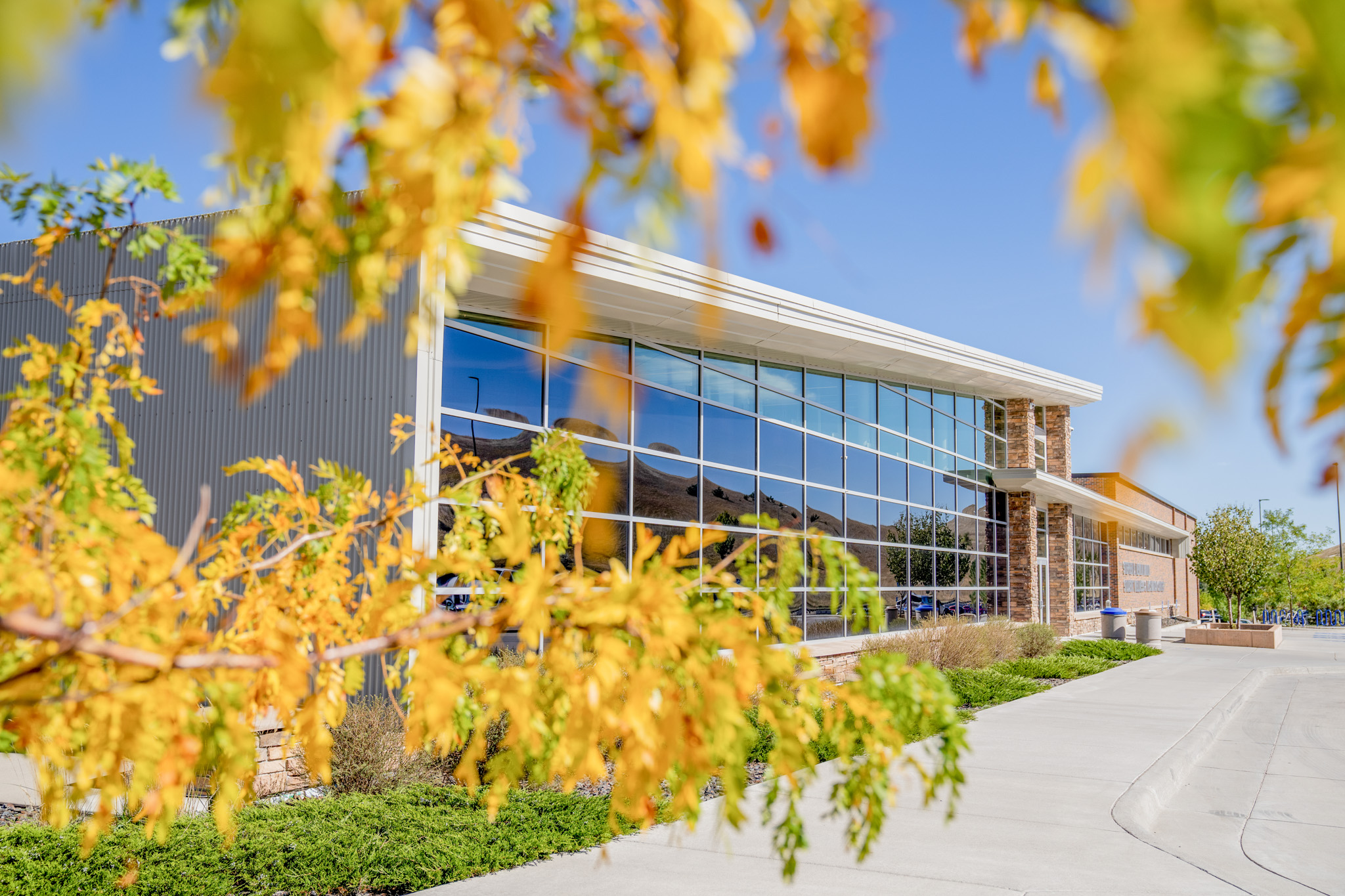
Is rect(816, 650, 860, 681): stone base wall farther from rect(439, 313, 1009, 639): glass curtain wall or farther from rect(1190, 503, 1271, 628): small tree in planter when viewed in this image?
rect(1190, 503, 1271, 628): small tree in planter

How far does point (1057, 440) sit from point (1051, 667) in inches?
484

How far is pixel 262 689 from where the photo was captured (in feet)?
9.09

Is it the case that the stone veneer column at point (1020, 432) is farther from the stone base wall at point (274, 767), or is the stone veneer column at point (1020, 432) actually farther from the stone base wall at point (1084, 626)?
the stone base wall at point (274, 767)

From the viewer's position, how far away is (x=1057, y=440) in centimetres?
2948

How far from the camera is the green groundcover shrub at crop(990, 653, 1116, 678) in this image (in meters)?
18.8

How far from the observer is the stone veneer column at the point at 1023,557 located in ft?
87.0

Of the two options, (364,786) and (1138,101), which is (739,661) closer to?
(1138,101)

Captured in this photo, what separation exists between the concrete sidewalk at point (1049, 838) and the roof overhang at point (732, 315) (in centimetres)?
336

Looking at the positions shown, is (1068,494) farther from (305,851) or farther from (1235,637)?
(305,851)

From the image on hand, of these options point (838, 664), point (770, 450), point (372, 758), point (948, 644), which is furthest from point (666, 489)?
point (372, 758)

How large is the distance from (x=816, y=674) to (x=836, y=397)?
16924 millimetres

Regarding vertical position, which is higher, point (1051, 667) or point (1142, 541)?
point (1142, 541)

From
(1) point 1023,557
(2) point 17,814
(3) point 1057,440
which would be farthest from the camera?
(3) point 1057,440

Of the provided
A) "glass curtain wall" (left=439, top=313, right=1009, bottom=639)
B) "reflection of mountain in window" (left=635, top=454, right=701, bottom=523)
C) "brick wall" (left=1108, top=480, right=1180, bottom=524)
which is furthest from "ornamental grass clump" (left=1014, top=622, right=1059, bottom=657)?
"brick wall" (left=1108, top=480, right=1180, bottom=524)
